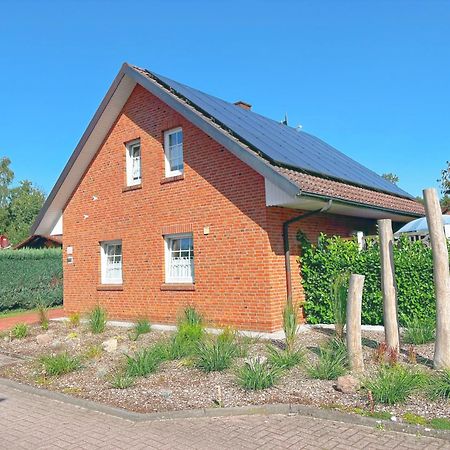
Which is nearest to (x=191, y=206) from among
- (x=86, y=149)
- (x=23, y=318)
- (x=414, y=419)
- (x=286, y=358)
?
(x=86, y=149)

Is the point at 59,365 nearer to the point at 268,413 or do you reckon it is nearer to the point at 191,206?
the point at 268,413

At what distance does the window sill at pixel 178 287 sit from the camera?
38.8 feet

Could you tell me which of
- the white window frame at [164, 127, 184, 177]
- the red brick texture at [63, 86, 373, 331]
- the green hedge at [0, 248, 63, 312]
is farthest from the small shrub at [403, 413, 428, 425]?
the green hedge at [0, 248, 63, 312]

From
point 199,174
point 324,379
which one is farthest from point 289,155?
point 324,379

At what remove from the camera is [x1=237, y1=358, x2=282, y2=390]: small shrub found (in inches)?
238

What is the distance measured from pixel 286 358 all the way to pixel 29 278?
16.2 meters

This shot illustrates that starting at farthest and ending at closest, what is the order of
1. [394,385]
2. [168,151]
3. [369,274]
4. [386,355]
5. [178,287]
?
[168,151] → [178,287] → [369,274] → [386,355] → [394,385]

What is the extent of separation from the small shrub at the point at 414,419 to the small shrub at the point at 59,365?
5.21 metres

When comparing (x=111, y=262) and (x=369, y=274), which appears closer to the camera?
(x=369, y=274)

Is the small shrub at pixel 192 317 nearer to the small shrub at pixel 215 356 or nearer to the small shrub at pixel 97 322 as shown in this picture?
the small shrub at pixel 97 322

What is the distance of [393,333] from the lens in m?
7.00

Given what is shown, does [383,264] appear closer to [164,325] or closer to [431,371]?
[431,371]

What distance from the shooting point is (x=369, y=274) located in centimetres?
1051

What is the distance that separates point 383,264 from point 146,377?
3913 mm
